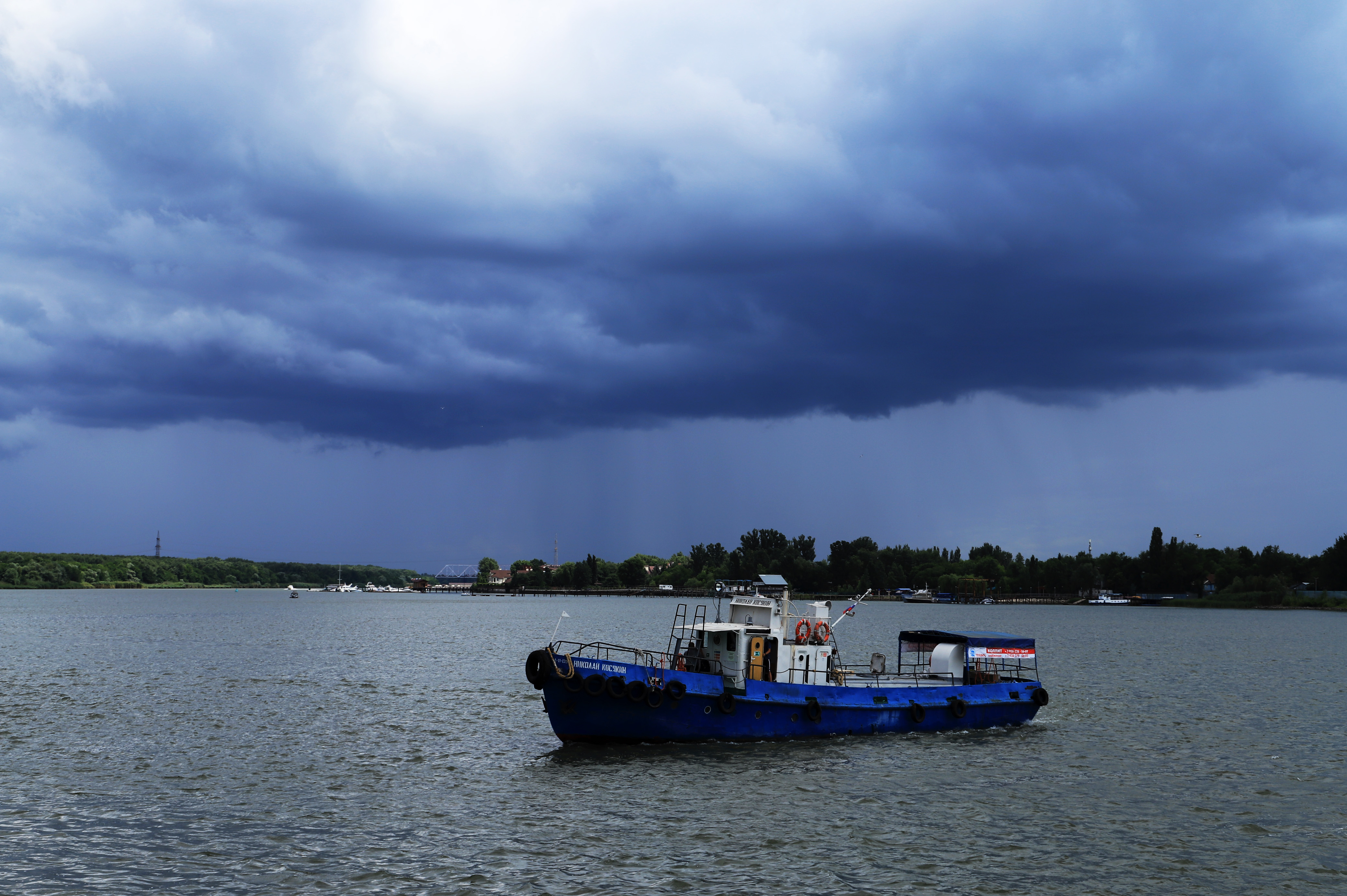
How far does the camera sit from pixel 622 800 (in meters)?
31.2

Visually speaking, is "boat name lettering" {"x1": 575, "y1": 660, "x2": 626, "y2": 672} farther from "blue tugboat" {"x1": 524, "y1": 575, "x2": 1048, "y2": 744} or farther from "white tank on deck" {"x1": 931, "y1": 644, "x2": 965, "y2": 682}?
"white tank on deck" {"x1": 931, "y1": 644, "x2": 965, "y2": 682}

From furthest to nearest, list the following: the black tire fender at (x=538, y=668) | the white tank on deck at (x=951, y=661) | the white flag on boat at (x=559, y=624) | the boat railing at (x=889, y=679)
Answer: the white tank on deck at (x=951, y=661) → the white flag on boat at (x=559, y=624) → the boat railing at (x=889, y=679) → the black tire fender at (x=538, y=668)

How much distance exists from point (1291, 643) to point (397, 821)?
414 ft

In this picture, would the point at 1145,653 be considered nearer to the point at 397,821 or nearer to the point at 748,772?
the point at 748,772

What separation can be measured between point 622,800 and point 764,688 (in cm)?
1069

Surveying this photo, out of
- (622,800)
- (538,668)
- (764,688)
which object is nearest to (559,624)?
(764,688)

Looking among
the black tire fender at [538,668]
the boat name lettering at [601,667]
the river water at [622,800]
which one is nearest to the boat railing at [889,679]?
the river water at [622,800]

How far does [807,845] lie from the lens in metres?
26.2

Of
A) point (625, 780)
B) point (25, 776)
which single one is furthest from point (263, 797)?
point (625, 780)

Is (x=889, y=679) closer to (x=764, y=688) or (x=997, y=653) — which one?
(x=997, y=653)

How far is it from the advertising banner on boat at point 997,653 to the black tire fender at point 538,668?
2309 cm

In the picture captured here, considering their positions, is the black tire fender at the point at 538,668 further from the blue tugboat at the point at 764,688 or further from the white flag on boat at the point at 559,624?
the white flag on boat at the point at 559,624

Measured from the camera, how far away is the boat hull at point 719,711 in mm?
38469

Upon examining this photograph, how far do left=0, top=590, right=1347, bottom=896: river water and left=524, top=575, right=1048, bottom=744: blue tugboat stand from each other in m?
0.92
